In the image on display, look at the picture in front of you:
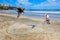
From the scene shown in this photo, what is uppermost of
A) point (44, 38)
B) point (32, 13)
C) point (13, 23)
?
point (32, 13)

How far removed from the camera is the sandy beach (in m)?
2.49

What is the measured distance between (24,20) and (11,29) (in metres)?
0.29

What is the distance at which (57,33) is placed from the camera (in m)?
2.51

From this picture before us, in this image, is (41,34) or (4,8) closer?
(41,34)

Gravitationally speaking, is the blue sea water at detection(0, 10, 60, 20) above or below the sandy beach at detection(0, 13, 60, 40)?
above

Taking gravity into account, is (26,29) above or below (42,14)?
below

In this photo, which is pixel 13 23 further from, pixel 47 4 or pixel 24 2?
pixel 47 4

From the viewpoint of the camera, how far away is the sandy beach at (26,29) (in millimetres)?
2488

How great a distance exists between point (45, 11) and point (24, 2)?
1.40ft

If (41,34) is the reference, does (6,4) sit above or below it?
above

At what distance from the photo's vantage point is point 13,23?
8.68 ft

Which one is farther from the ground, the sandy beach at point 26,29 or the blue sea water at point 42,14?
the blue sea water at point 42,14

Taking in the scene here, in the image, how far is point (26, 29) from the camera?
260 centimetres

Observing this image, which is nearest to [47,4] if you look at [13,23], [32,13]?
[32,13]
